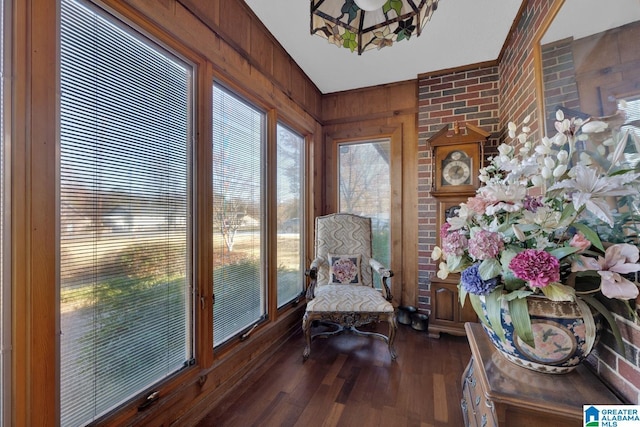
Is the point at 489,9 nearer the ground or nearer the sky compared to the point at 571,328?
nearer the sky

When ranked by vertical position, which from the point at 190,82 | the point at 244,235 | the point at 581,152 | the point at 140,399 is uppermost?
the point at 190,82

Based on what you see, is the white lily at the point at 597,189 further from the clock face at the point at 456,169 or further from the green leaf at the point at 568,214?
the clock face at the point at 456,169

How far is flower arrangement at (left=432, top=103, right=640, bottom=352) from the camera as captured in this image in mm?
785

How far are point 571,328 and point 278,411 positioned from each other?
5.04 feet

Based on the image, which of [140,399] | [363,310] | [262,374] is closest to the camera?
[140,399]

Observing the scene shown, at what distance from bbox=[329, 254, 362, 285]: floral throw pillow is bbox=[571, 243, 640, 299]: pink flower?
6.22 ft

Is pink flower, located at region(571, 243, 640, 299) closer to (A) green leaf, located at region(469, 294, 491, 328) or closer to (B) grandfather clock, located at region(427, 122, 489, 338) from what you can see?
(A) green leaf, located at region(469, 294, 491, 328)

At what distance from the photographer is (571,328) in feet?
2.82

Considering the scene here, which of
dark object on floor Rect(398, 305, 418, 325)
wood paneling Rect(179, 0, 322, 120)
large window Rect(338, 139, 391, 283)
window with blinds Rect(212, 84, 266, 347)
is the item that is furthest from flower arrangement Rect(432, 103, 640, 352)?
large window Rect(338, 139, 391, 283)

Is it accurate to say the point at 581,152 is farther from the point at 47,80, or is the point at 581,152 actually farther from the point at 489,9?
the point at 47,80

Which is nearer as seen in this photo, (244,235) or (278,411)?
(278,411)

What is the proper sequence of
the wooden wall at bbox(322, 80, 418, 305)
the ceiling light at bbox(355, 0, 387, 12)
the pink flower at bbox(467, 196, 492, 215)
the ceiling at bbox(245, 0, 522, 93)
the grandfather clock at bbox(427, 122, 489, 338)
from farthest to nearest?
the wooden wall at bbox(322, 80, 418, 305)
the grandfather clock at bbox(427, 122, 489, 338)
the ceiling at bbox(245, 0, 522, 93)
the ceiling light at bbox(355, 0, 387, 12)
the pink flower at bbox(467, 196, 492, 215)

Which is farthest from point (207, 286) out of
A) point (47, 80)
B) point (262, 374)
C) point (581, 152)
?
point (581, 152)
